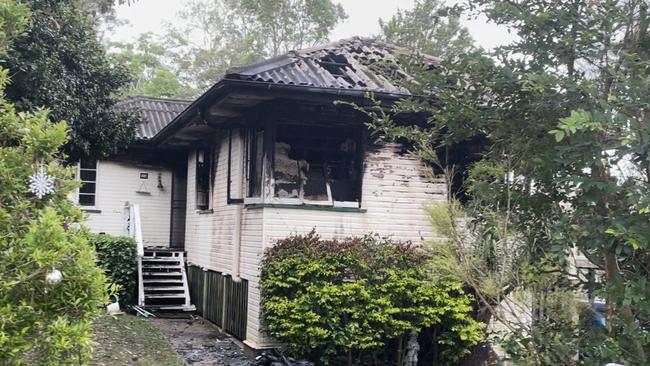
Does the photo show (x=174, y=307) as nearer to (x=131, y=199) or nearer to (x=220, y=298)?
(x=220, y=298)

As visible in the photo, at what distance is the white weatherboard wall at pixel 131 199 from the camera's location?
1366 centimetres

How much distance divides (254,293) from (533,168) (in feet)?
18.2

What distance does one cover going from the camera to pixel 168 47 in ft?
101

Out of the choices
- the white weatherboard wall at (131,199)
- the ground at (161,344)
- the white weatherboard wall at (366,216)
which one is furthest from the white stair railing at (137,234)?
the white weatherboard wall at (366,216)

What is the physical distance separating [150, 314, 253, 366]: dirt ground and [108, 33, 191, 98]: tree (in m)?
18.0

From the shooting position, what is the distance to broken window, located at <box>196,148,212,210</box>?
11.4m

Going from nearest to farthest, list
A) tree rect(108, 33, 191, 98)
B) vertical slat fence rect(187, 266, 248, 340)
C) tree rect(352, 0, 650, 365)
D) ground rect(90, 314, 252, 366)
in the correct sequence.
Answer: tree rect(352, 0, 650, 365), ground rect(90, 314, 252, 366), vertical slat fence rect(187, 266, 248, 340), tree rect(108, 33, 191, 98)

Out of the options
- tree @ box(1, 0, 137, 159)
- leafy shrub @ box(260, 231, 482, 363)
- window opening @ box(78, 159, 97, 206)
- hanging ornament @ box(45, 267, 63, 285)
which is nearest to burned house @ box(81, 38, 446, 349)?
leafy shrub @ box(260, 231, 482, 363)

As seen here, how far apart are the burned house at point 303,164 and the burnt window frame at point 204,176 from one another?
1.62 metres

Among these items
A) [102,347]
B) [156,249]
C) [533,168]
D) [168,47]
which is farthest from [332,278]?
[168,47]

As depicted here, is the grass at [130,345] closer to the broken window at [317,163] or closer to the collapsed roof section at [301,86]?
the broken window at [317,163]

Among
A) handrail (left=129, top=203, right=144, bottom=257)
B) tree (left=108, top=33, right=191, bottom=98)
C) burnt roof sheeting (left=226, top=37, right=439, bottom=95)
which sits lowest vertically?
handrail (left=129, top=203, right=144, bottom=257)

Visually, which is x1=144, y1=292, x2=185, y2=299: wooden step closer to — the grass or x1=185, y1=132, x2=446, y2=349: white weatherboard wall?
the grass

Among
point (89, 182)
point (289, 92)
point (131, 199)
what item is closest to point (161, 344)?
point (289, 92)
